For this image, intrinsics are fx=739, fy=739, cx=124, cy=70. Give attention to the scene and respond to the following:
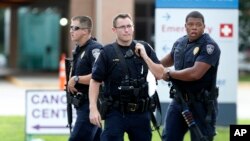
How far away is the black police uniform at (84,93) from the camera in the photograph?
25.7 feet

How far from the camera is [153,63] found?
6.98 metres

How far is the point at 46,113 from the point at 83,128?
3.00 metres

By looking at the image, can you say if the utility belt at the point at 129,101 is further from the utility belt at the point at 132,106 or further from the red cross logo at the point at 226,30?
the red cross logo at the point at 226,30

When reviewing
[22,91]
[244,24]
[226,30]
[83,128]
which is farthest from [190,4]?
[244,24]

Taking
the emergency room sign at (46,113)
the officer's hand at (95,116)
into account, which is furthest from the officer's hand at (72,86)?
the emergency room sign at (46,113)

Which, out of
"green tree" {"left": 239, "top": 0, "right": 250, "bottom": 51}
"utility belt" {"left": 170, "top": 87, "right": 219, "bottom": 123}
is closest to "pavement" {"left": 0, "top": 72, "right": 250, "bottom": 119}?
"green tree" {"left": 239, "top": 0, "right": 250, "bottom": 51}

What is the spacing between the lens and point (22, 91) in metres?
22.3

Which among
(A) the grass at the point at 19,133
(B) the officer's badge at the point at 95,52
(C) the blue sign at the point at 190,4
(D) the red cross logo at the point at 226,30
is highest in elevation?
(C) the blue sign at the point at 190,4

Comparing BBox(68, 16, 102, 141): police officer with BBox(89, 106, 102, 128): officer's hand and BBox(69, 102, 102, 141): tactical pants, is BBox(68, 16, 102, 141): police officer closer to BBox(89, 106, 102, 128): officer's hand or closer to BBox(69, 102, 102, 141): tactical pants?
BBox(69, 102, 102, 141): tactical pants

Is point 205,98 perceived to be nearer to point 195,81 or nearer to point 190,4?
point 195,81

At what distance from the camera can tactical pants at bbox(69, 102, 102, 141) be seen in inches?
309

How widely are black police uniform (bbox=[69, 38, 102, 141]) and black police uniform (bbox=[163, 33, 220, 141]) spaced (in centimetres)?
81

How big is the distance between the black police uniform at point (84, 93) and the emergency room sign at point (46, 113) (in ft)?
9.18

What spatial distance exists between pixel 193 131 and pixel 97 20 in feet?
43.3
